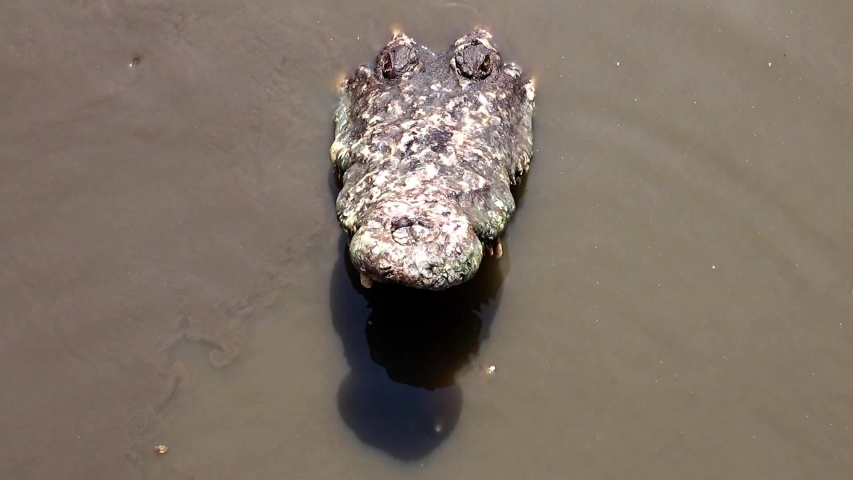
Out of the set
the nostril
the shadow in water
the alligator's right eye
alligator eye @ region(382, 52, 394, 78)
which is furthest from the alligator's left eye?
the nostril

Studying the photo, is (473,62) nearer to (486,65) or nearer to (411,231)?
Result: (486,65)

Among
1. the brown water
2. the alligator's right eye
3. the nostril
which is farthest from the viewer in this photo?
the alligator's right eye

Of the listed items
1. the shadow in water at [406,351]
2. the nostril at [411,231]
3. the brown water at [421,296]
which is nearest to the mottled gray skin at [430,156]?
the nostril at [411,231]

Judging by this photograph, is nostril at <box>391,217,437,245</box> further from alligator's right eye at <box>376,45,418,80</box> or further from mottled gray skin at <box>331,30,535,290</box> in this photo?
alligator's right eye at <box>376,45,418,80</box>

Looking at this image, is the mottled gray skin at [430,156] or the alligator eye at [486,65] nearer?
the mottled gray skin at [430,156]

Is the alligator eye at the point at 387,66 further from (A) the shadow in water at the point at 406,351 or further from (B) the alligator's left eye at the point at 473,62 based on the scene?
(A) the shadow in water at the point at 406,351

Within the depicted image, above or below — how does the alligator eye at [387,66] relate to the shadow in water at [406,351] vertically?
above
